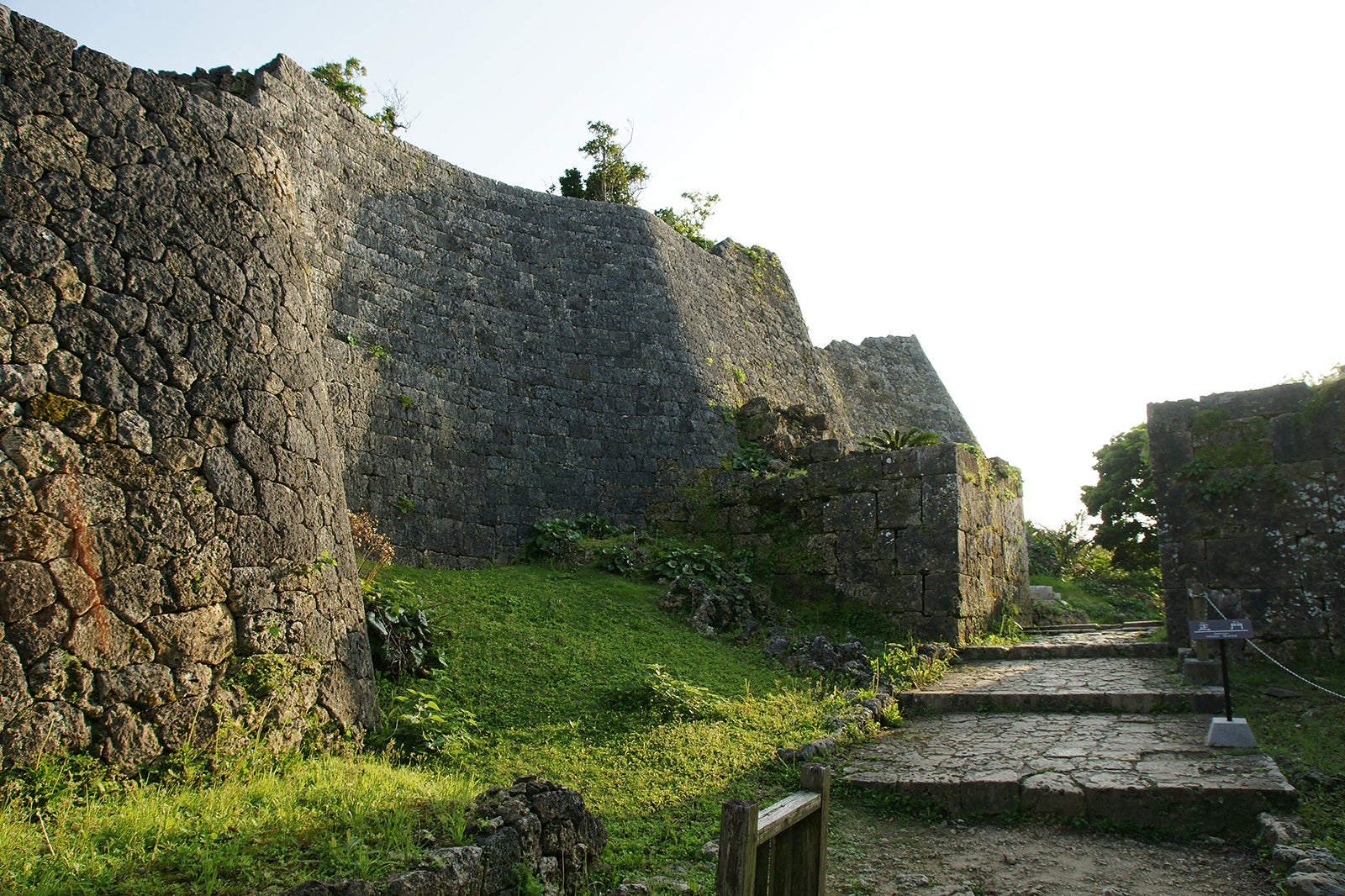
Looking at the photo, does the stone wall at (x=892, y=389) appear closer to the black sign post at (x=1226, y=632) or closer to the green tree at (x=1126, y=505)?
the green tree at (x=1126, y=505)

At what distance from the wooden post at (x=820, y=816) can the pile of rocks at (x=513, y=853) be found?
1.13m

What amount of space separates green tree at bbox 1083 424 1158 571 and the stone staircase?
9477 millimetres

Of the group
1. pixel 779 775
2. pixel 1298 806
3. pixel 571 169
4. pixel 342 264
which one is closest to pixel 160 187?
pixel 779 775

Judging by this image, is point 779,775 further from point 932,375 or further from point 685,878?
point 932,375

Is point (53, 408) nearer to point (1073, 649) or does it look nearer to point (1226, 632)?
point (1226, 632)

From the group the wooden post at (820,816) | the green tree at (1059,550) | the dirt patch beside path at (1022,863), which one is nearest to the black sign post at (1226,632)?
the dirt patch beside path at (1022,863)

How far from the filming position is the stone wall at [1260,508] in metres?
7.96

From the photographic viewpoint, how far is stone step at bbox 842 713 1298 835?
4988mm

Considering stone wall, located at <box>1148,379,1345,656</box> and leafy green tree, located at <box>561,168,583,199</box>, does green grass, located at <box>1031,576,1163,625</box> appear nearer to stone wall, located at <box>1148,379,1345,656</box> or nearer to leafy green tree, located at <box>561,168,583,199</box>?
stone wall, located at <box>1148,379,1345,656</box>

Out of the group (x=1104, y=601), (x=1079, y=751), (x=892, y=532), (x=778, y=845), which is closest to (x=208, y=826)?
(x=778, y=845)

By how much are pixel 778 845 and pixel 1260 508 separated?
23.8 feet

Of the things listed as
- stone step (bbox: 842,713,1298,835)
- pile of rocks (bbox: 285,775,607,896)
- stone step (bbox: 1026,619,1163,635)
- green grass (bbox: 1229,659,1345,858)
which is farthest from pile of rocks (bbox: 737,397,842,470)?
pile of rocks (bbox: 285,775,607,896)

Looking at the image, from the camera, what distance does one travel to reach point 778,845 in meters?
3.56

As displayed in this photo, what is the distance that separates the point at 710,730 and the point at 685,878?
216 cm
